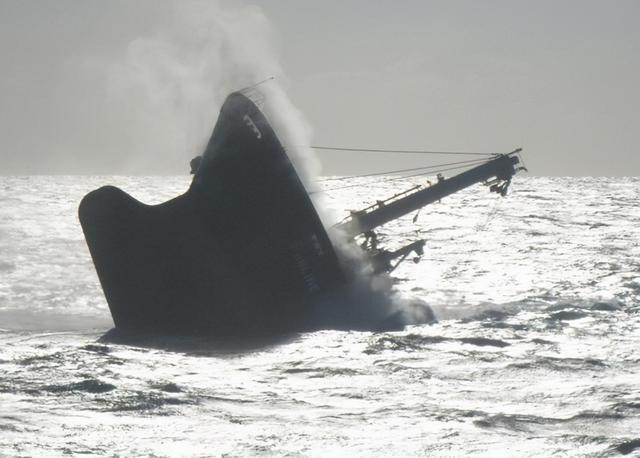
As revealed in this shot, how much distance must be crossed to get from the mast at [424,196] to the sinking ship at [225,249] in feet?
12.3

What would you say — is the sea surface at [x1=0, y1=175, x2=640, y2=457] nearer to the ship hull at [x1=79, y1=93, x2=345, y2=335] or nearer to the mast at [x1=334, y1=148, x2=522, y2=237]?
the ship hull at [x1=79, y1=93, x2=345, y2=335]

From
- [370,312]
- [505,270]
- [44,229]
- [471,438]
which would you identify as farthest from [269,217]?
[44,229]

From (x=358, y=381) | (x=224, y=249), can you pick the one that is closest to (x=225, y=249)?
(x=224, y=249)

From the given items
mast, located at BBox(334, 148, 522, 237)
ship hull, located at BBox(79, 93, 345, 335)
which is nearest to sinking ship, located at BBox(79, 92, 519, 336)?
ship hull, located at BBox(79, 93, 345, 335)

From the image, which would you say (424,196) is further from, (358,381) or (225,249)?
(358,381)

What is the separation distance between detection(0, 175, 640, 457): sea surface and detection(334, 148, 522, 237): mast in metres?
3.63

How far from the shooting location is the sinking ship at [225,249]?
28.5 m

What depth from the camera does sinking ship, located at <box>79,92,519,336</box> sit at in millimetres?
28469

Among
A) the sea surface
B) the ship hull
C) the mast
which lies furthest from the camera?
the mast

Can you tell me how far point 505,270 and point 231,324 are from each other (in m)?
20.3

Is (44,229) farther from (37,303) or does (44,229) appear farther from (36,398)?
(36,398)

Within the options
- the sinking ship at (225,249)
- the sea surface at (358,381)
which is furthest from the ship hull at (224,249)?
the sea surface at (358,381)

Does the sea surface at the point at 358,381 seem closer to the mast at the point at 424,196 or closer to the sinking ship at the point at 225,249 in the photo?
the sinking ship at the point at 225,249

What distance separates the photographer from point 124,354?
2572 centimetres
